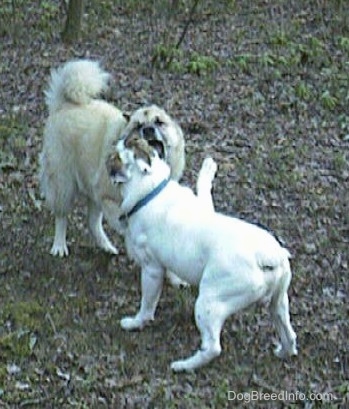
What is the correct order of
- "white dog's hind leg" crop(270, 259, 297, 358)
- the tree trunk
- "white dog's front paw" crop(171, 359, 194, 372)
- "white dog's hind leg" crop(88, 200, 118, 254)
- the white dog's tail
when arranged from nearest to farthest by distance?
"white dog's hind leg" crop(270, 259, 297, 358), "white dog's front paw" crop(171, 359, 194, 372), the white dog's tail, "white dog's hind leg" crop(88, 200, 118, 254), the tree trunk

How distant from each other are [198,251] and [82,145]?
2.00 m

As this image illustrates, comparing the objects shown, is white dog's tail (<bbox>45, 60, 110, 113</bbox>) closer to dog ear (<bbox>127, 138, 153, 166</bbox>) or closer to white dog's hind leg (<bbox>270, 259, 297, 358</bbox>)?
dog ear (<bbox>127, 138, 153, 166</bbox>)

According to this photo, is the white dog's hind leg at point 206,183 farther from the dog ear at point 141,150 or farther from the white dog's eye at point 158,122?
the white dog's eye at point 158,122

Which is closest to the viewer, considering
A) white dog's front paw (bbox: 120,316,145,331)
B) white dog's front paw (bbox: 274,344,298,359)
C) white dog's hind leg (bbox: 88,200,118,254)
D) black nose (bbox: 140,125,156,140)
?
white dog's front paw (bbox: 274,344,298,359)

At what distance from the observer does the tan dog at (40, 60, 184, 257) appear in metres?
7.56

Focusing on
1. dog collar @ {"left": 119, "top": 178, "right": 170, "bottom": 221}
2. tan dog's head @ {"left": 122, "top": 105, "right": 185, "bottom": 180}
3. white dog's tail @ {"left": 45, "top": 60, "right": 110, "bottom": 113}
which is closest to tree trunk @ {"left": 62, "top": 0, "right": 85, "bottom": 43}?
white dog's tail @ {"left": 45, "top": 60, "right": 110, "bottom": 113}

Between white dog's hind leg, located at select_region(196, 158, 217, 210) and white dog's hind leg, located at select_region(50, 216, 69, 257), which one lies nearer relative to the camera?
white dog's hind leg, located at select_region(196, 158, 217, 210)

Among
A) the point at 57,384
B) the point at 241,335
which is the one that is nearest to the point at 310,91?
the point at 241,335

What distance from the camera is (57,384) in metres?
5.91

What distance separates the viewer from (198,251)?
6.06 metres

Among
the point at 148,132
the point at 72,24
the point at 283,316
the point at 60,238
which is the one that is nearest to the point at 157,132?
the point at 148,132

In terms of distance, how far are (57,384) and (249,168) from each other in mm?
4694

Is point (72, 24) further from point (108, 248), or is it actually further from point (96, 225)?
point (108, 248)

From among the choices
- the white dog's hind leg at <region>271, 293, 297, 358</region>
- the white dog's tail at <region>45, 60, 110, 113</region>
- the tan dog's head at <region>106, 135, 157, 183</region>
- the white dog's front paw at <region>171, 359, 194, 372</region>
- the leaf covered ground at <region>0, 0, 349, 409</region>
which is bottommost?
the leaf covered ground at <region>0, 0, 349, 409</region>
